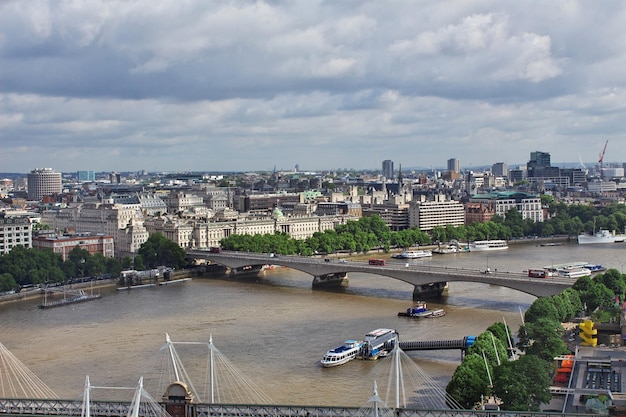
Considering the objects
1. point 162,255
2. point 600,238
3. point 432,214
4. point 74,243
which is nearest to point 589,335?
point 162,255

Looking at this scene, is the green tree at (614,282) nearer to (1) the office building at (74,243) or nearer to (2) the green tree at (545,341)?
(2) the green tree at (545,341)

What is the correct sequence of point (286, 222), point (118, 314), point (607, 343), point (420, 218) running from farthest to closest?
point (420, 218) → point (286, 222) → point (118, 314) → point (607, 343)

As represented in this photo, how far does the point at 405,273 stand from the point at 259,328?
9690 millimetres

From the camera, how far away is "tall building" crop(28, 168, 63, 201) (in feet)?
399

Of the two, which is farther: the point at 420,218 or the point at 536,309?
the point at 420,218

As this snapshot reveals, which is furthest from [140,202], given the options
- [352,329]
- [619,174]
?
[619,174]

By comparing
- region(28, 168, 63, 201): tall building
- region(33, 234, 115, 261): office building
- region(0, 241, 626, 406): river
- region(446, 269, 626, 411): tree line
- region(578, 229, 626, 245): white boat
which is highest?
region(28, 168, 63, 201): tall building

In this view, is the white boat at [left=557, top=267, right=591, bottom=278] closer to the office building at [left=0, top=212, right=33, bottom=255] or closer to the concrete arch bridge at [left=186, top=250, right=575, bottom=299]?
the concrete arch bridge at [left=186, top=250, right=575, bottom=299]

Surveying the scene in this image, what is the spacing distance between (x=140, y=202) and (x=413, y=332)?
5069cm

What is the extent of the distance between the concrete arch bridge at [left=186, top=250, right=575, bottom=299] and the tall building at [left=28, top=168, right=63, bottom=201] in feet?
254

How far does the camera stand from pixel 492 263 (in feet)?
169

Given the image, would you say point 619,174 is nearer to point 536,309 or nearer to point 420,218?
point 420,218

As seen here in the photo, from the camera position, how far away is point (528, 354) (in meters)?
21.6

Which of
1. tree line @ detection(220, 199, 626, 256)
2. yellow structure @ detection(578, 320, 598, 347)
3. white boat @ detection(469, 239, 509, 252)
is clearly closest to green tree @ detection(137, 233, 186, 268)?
tree line @ detection(220, 199, 626, 256)
